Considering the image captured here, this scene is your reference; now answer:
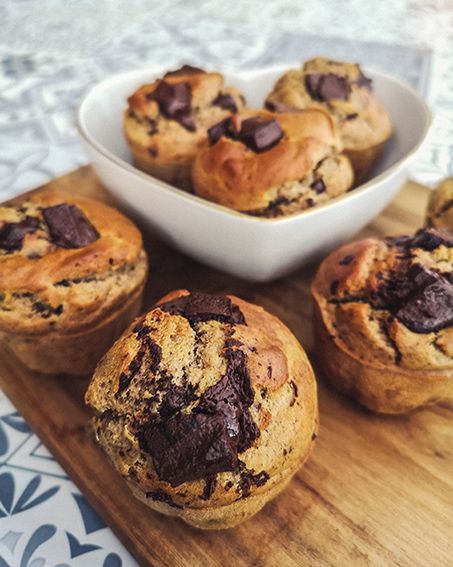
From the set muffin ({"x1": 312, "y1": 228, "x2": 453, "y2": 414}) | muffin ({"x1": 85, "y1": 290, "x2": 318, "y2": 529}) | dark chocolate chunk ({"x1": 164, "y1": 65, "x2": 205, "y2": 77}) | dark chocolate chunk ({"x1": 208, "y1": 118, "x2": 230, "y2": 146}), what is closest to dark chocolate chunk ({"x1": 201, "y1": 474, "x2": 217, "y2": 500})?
muffin ({"x1": 85, "y1": 290, "x2": 318, "y2": 529})

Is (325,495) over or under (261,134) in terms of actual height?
under

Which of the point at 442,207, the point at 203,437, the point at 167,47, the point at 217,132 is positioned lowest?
the point at 167,47

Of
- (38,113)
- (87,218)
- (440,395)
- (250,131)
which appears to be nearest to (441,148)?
(250,131)

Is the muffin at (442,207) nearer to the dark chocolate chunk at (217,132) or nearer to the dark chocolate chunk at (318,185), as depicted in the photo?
the dark chocolate chunk at (318,185)

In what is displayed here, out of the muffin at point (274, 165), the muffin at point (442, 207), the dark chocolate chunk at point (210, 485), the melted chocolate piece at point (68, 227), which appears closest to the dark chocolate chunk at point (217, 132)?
the muffin at point (274, 165)

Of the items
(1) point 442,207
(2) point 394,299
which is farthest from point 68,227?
(1) point 442,207

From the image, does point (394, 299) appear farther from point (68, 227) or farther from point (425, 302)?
point (68, 227)
